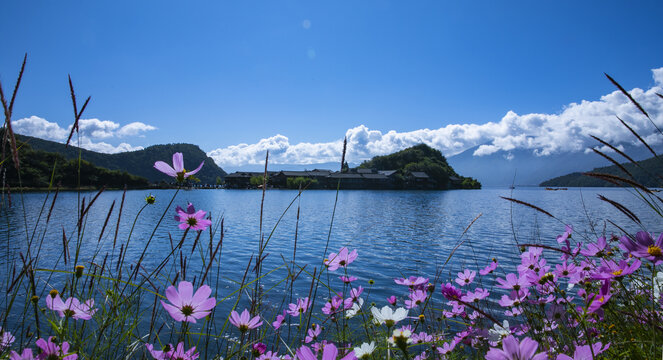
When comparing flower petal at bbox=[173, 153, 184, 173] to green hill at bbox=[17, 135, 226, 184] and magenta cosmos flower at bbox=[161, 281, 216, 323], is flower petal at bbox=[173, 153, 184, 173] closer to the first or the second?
magenta cosmos flower at bbox=[161, 281, 216, 323]

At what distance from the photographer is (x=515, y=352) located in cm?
65

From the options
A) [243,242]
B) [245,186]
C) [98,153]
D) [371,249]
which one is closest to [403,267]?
[371,249]

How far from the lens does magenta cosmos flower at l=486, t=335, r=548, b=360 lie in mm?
633

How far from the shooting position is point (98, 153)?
392 ft

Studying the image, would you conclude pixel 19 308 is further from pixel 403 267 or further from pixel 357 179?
pixel 357 179

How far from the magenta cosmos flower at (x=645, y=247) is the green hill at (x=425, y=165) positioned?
82255 mm

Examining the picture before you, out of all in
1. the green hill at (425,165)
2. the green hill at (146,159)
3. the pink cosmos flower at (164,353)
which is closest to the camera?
the pink cosmos flower at (164,353)

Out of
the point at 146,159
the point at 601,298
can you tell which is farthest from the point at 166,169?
the point at 146,159

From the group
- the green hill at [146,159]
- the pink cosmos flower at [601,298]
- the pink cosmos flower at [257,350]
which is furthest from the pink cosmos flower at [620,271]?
the green hill at [146,159]

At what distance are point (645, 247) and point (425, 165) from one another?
9283cm

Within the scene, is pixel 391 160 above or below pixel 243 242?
above

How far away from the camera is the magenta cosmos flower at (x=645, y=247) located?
86 centimetres

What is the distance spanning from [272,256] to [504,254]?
244 inches

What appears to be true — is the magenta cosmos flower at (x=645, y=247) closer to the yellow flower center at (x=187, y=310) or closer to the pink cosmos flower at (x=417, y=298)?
the pink cosmos flower at (x=417, y=298)
